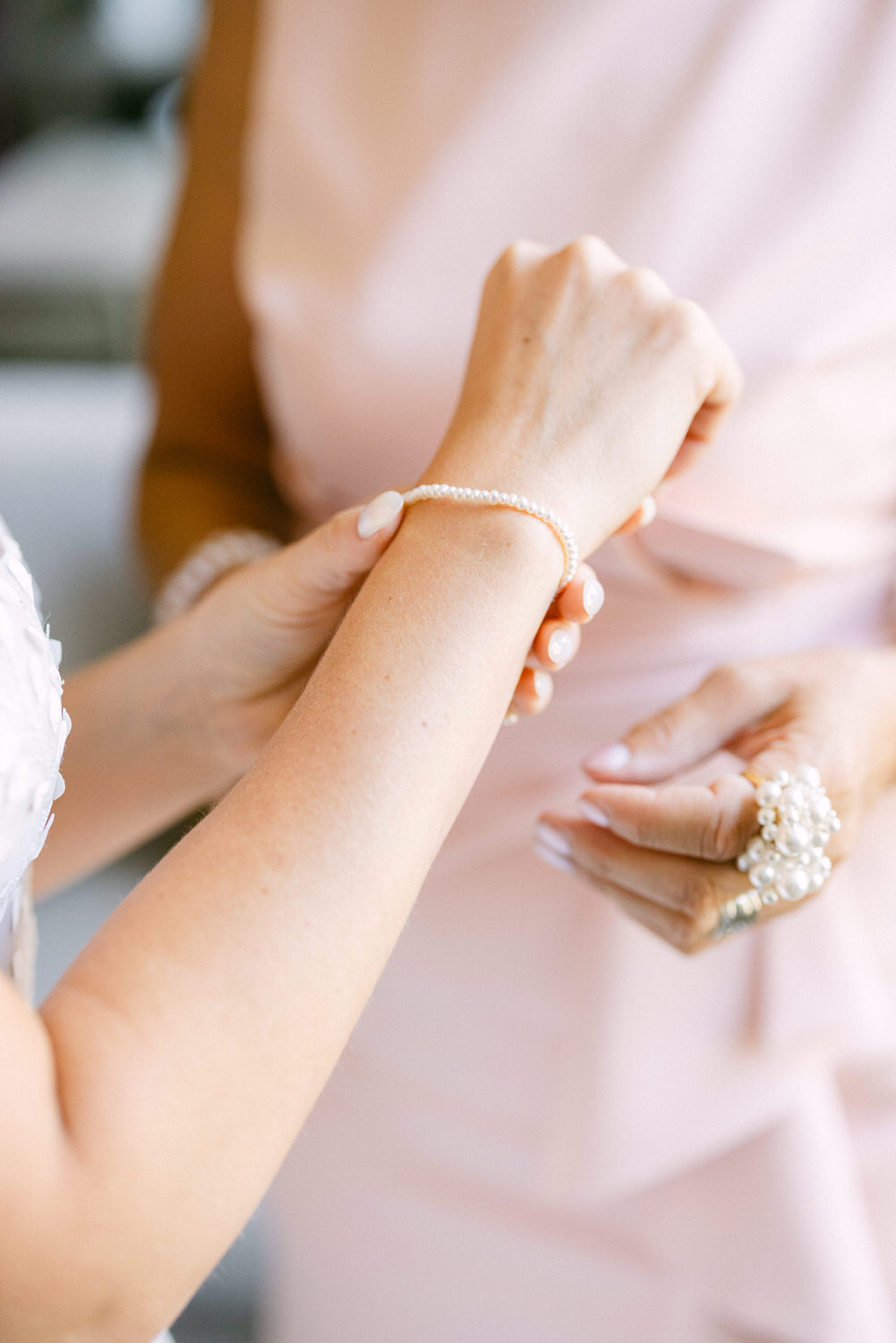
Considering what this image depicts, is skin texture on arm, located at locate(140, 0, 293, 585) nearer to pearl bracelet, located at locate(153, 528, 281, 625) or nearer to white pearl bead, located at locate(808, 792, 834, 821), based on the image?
pearl bracelet, located at locate(153, 528, 281, 625)

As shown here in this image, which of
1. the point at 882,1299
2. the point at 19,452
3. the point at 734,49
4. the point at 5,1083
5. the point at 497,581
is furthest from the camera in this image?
the point at 19,452

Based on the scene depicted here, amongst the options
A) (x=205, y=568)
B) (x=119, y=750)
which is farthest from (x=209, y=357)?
(x=119, y=750)

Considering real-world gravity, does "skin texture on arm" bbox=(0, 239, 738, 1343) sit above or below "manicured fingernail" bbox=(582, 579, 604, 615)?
below

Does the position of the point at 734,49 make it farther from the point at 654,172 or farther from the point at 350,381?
the point at 350,381

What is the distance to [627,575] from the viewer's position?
29.9 inches

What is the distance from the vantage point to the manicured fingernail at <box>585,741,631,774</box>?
0.60 meters

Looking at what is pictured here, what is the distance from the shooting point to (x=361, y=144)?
0.79 metres

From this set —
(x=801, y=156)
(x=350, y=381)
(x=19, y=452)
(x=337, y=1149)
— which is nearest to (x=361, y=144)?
(x=350, y=381)

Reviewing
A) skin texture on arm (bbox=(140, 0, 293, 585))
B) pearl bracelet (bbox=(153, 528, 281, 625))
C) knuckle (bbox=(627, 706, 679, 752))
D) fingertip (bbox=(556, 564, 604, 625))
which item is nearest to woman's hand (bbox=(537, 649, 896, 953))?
knuckle (bbox=(627, 706, 679, 752))

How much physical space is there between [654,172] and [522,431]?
29cm

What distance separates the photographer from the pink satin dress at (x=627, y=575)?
69cm

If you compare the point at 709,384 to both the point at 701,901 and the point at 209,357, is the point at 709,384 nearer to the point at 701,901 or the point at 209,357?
the point at 701,901

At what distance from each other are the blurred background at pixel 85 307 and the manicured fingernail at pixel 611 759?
0.31 meters

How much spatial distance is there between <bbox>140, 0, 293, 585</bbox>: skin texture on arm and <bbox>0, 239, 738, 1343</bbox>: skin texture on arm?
522 millimetres
